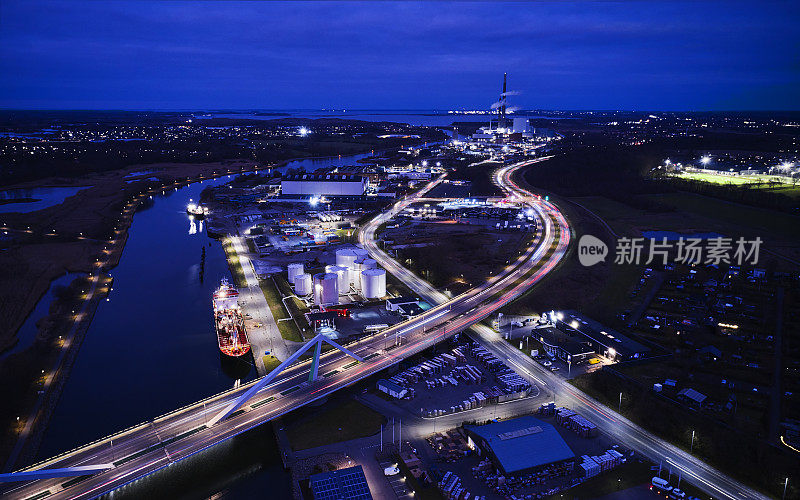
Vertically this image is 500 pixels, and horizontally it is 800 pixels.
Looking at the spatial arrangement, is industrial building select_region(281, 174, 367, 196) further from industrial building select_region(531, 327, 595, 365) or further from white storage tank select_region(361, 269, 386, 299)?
industrial building select_region(531, 327, 595, 365)

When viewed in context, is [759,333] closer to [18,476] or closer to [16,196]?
[18,476]

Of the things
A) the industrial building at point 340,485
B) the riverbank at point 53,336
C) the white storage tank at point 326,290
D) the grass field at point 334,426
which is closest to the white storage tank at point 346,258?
the white storage tank at point 326,290

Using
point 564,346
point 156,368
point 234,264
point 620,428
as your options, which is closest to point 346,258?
point 234,264

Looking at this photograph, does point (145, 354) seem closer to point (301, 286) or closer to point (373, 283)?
point (301, 286)

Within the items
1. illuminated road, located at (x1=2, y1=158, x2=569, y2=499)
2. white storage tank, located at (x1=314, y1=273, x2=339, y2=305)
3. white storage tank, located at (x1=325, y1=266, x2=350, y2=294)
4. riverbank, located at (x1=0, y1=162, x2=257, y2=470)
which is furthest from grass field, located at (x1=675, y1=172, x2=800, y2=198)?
riverbank, located at (x1=0, y1=162, x2=257, y2=470)

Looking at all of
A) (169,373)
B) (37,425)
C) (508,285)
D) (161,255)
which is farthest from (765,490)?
(161,255)
